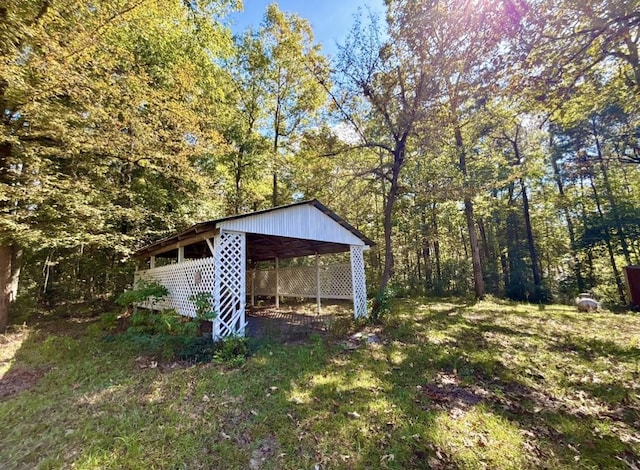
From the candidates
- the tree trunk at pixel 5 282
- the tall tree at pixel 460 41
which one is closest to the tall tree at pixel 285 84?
the tall tree at pixel 460 41

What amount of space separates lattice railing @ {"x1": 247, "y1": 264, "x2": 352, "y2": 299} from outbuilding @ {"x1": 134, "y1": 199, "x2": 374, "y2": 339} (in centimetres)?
3

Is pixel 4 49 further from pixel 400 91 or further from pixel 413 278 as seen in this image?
pixel 413 278

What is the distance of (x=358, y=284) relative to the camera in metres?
8.03

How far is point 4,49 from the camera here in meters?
4.73

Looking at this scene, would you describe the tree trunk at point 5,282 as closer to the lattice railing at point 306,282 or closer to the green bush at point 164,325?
the green bush at point 164,325

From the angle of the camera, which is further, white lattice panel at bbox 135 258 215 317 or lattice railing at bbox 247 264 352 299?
lattice railing at bbox 247 264 352 299

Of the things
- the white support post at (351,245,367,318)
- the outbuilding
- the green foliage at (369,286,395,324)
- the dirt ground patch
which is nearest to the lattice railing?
the outbuilding

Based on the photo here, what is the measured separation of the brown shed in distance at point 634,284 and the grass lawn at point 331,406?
21.8ft

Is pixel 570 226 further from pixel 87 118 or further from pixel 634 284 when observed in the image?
pixel 87 118

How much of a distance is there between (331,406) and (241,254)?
3.48 meters

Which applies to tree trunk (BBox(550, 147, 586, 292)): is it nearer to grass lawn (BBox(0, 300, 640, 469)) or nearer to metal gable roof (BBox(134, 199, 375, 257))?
grass lawn (BBox(0, 300, 640, 469))

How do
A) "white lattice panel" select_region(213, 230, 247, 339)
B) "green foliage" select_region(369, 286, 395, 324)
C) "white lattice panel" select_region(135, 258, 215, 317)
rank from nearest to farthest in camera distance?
1. "white lattice panel" select_region(213, 230, 247, 339)
2. "white lattice panel" select_region(135, 258, 215, 317)
3. "green foliage" select_region(369, 286, 395, 324)

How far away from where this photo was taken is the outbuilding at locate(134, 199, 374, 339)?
5.59 m

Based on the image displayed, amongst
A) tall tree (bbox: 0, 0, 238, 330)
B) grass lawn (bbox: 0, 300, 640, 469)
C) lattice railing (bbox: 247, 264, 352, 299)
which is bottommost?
grass lawn (bbox: 0, 300, 640, 469)
